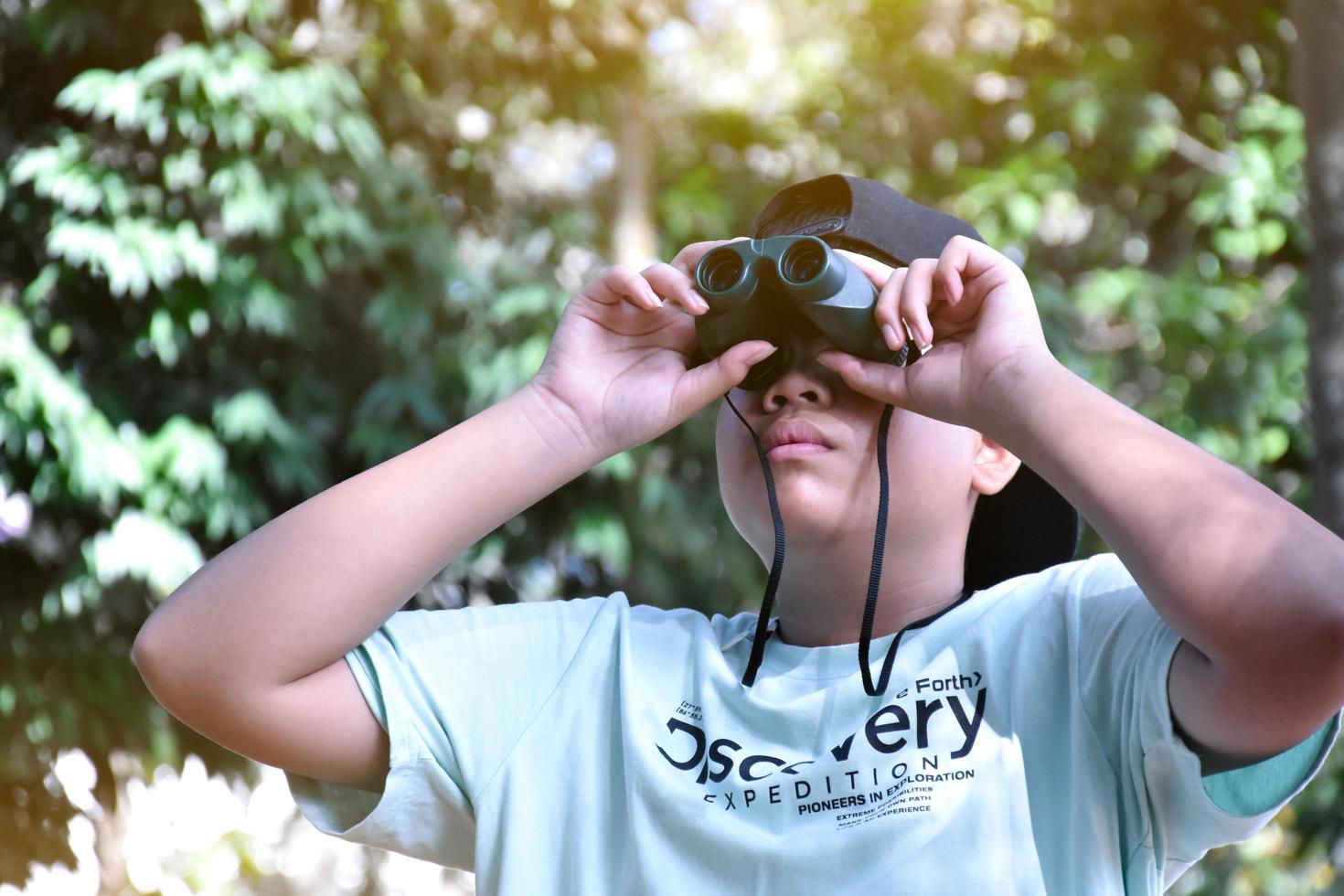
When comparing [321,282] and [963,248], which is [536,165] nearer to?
[321,282]

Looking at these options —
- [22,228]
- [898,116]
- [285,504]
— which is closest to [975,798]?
[285,504]

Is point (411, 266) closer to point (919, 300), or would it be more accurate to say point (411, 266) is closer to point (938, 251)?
point (938, 251)

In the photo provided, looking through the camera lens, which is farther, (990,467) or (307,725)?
(990,467)

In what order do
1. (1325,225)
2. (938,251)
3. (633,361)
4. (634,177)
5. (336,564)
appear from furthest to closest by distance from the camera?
(634,177)
(1325,225)
(938,251)
(633,361)
(336,564)

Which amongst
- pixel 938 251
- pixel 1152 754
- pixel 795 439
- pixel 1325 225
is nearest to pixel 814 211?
pixel 938 251

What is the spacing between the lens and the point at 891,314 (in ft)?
4.85

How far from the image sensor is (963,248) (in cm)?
149

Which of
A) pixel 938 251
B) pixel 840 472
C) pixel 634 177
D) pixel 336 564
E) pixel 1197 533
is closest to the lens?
pixel 1197 533

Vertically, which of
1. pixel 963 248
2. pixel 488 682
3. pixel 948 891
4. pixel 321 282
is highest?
pixel 963 248

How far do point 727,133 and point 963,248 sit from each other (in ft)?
18.9

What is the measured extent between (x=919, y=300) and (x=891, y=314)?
0.03 metres

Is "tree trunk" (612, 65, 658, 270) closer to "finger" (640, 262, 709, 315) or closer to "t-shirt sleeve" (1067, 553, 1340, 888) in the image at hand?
"finger" (640, 262, 709, 315)

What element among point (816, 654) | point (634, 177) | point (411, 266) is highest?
point (816, 654)

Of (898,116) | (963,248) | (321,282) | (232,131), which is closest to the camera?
(963,248)
